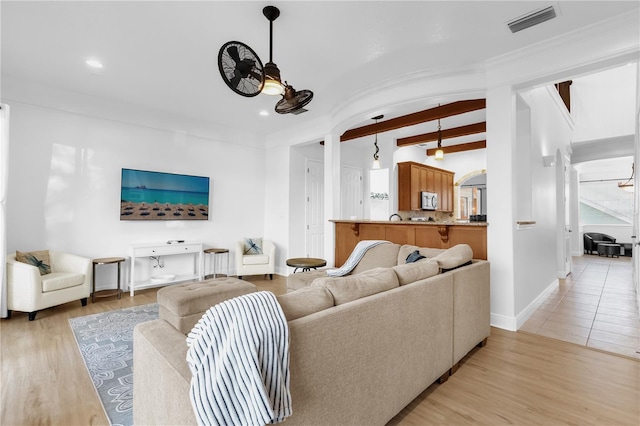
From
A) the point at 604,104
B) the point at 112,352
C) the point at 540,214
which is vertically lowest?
the point at 112,352

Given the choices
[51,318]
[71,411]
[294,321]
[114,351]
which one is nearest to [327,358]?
[294,321]

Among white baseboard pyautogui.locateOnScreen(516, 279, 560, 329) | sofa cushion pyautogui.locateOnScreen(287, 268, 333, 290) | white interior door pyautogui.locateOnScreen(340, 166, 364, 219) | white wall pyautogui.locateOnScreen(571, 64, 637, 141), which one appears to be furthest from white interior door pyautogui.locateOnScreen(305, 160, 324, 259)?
white wall pyautogui.locateOnScreen(571, 64, 637, 141)

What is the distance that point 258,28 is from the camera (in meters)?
2.75

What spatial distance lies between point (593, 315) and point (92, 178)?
6.85m

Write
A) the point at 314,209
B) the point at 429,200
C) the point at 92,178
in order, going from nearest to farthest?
the point at 92,178 < the point at 314,209 < the point at 429,200

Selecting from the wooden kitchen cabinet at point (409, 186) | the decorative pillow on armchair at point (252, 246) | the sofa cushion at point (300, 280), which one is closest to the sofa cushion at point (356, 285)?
the sofa cushion at point (300, 280)

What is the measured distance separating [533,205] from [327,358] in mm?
3927

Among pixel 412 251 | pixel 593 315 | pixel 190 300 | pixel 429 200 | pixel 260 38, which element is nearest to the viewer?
pixel 190 300

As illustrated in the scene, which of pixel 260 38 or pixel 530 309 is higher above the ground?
pixel 260 38

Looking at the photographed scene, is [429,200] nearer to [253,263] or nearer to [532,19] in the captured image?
[253,263]

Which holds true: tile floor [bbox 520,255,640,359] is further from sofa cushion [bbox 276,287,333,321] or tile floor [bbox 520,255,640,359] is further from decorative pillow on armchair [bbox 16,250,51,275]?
decorative pillow on armchair [bbox 16,250,51,275]

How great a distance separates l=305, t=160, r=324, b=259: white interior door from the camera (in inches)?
250

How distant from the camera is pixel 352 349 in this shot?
1.40 meters

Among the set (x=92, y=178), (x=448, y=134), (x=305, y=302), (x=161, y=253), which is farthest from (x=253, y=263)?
(x=448, y=134)
